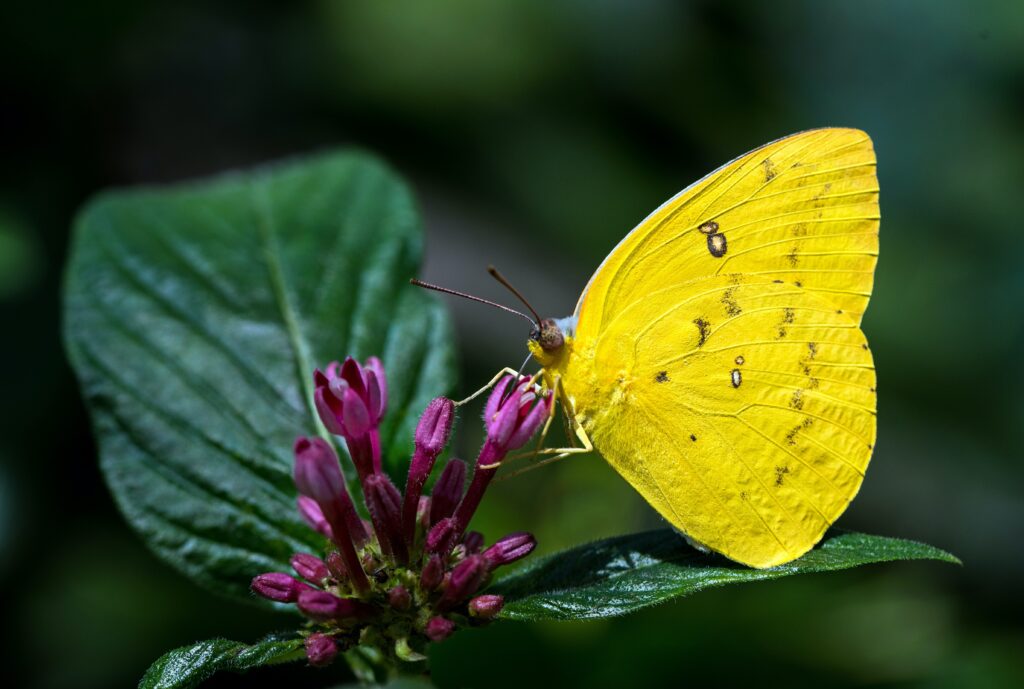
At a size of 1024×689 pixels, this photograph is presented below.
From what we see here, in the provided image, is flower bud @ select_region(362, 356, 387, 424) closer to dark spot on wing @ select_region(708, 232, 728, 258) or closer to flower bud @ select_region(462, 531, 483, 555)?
flower bud @ select_region(462, 531, 483, 555)

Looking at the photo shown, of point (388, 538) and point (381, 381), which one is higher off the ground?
point (381, 381)

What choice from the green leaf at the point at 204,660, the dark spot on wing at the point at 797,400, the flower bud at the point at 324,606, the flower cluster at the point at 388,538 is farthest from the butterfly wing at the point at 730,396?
the green leaf at the point at 204,660

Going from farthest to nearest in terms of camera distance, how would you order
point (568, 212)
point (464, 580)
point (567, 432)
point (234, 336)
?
point (568, 212)
point (234, 336)
point (567, 432)
point (464, 580)

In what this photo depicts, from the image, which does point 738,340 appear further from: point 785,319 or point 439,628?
point 439,628

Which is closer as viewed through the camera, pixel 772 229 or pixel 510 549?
pixel 510 549

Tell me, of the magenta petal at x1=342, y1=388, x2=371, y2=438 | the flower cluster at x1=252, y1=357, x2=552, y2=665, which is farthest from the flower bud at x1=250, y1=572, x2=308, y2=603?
the magenta petal at x1=342, y1=388, x2=371, y2=438

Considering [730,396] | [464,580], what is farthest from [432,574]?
[730,396]

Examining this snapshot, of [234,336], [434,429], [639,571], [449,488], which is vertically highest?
[234,336]

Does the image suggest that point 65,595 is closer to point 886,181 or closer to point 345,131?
point 345,131
